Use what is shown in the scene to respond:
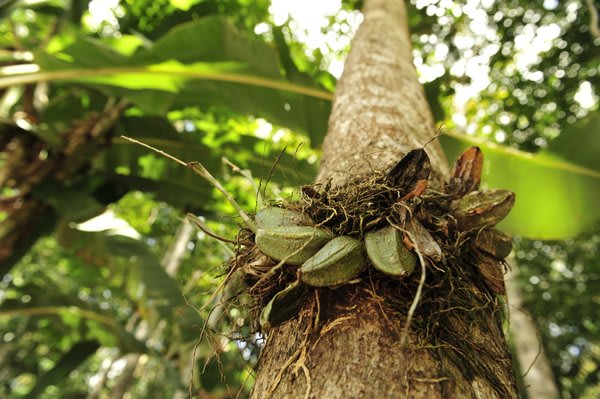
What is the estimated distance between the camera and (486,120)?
5922 millimetres

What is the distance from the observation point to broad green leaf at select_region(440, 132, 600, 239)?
7.99ft

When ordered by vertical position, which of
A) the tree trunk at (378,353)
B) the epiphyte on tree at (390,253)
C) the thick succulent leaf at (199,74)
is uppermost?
the epiphyte on tree at (390,253)

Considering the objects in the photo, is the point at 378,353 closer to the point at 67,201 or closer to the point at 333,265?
the point at 333,265

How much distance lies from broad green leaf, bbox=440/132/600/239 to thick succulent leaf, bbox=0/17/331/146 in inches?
41.6

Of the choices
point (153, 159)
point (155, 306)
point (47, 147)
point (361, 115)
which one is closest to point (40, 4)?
point (47, 147)

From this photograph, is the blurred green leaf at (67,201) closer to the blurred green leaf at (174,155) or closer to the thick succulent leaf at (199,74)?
the blurred green leaf at (174,155)

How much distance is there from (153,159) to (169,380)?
2.21m

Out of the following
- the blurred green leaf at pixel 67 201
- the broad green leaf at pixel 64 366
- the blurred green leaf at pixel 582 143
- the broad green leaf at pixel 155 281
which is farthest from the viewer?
the broad green leaf at pixel 64 366

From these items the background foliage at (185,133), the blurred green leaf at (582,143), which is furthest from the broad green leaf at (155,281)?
the blurred green leaf at (582,143)

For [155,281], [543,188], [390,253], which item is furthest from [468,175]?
[155,281]

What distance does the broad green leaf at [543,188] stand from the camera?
2436mm

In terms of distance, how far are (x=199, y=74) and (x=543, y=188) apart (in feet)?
7.08

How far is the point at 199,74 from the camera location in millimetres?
2656

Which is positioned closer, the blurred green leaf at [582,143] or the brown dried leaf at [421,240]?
the brown dried leaf at [421,240]
